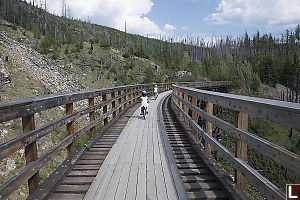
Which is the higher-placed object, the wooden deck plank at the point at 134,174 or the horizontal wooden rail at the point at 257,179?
the horizontal wooden rail at the point at 257,179

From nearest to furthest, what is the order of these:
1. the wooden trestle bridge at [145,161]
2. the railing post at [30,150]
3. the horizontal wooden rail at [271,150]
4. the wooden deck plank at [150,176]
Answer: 1. the horizontal wooden rail at [271,150]
2. the wooden trestle bridge at [145,161]
3. the railing post at [30,150]
4. the wooden deck plank at [150,176]

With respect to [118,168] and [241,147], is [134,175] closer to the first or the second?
[118,168]

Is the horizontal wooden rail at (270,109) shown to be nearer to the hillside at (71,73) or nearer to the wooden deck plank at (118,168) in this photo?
the wooden deck plank at (118,168)

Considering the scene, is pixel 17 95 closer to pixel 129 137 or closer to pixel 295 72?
pixel 129 137

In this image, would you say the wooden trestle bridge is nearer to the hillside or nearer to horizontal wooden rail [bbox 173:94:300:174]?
horizontal wooden rail [bbox 173:94:300:174]

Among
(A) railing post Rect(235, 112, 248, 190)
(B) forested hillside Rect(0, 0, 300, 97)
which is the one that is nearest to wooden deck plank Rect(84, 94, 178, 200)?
(A) railing post Rect(235, 112, 248, 190)

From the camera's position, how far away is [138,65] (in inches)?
1869

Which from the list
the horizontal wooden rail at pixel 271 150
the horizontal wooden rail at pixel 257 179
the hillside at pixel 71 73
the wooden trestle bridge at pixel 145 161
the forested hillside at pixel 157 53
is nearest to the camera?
the horizontal wooden rail at pixel 271 150

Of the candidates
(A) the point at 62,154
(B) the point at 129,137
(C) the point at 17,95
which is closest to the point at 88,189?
(B) the point at 129,137

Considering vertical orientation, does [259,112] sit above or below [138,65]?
below

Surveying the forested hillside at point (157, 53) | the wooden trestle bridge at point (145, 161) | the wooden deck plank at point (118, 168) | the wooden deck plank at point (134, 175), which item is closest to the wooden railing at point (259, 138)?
the wooden trestle bridge at point (145, 161)

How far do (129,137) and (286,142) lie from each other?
135 ft

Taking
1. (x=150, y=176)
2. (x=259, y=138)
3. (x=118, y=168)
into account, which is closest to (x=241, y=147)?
(x=259, y=138)

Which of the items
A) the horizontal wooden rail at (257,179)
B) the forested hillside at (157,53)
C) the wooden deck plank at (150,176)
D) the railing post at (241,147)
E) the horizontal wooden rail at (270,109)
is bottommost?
the wooden deck plank at (150,176)
